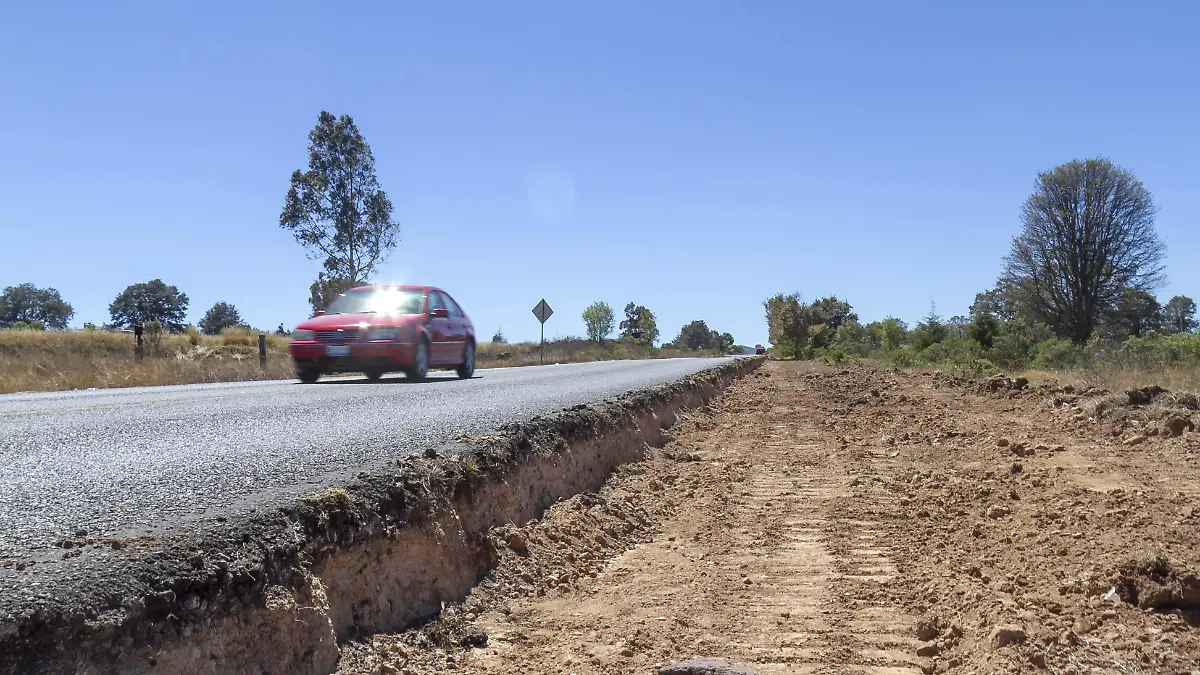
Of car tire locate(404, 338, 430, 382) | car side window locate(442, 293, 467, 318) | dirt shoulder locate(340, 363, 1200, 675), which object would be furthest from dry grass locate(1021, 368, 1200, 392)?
car side window locate(442, 293, 467, 318)

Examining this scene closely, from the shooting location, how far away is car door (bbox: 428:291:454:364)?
13438 millimetres

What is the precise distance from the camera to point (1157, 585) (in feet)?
10.7

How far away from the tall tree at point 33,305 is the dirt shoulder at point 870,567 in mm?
80206

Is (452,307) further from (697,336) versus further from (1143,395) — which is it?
(697,336)

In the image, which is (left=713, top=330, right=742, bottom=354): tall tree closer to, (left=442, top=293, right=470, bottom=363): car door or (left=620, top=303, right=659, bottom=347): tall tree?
(left=620, top=303, right=659, bottom=347): tall tree

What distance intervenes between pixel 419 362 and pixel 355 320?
4.08 feet

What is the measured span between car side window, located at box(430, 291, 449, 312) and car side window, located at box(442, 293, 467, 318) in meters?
0.15

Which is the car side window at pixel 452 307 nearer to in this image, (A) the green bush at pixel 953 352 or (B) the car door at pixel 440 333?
(B) the car door at pixel 440 333

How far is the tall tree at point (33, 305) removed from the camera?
2783 inches

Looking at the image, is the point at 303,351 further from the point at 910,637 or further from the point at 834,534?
the point at 910,637

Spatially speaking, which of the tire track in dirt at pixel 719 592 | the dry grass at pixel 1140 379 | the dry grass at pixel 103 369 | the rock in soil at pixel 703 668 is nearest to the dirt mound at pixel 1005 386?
the dry grass at pixel 1140 379

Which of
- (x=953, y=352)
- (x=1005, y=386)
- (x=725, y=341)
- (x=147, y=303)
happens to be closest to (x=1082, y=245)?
(x=953, y=352)

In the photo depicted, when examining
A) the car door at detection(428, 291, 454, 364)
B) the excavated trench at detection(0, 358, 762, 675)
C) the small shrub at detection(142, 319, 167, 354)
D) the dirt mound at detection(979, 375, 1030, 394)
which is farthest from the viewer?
the small shrub at detection(142, 319, 167, 354)

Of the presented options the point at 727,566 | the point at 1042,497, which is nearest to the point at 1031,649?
the point at 727,566
